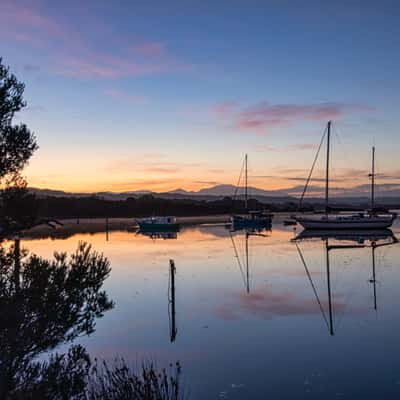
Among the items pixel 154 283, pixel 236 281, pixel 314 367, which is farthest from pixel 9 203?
pixel 236 281

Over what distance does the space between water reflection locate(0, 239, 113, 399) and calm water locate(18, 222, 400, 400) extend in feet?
11.1

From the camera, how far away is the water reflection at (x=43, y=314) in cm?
717

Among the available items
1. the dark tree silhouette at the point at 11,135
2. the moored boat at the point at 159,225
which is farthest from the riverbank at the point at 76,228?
the dark tree silhouette at the point at 11,135

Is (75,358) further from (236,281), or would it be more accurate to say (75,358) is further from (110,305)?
(236,281)

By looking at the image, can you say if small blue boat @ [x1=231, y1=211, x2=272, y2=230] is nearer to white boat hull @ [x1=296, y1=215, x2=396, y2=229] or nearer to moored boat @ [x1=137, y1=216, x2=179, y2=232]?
moored boat @ [x1=137, y1=216, x2=179, y2=232]

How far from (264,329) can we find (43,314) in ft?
29.7

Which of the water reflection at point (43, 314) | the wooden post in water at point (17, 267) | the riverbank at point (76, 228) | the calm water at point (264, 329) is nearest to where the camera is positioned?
the water reflection at point (43, 314)

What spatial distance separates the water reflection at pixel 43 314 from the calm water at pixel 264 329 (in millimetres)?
3398

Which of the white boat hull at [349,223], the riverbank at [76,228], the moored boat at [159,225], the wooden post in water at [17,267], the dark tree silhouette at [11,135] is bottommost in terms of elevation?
the riverbank at [76,228]

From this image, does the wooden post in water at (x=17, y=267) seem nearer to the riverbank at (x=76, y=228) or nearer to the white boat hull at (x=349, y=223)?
the riverbank at (x=76, y=228)

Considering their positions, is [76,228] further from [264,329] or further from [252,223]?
[264,329]

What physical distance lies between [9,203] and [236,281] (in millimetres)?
17704

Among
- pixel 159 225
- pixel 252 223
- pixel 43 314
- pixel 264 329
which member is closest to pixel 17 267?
pixel 43 314

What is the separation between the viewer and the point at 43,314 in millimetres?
7484
